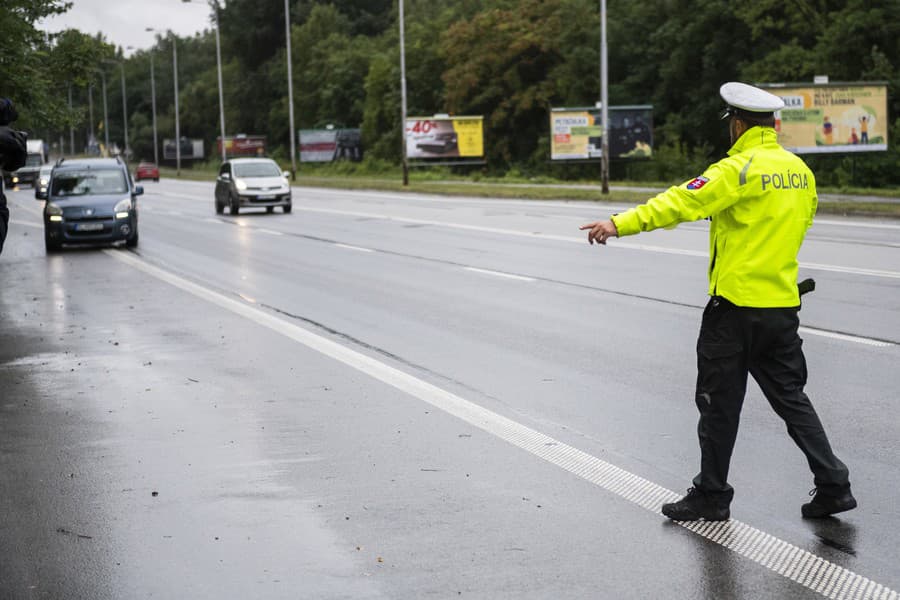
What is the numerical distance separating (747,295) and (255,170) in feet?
111

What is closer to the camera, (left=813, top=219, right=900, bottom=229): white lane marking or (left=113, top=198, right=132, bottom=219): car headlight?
(left=813, top=219, right=900, bottom=229): white lane marking

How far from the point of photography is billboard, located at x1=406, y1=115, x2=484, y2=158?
206 feet

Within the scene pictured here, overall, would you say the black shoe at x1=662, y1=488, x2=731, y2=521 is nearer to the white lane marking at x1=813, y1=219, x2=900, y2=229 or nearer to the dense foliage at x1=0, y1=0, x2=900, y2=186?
the white lane marking at x1=813, y1=219, x2=900, y2=229

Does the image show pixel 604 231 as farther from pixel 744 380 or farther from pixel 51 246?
pixel 51 246

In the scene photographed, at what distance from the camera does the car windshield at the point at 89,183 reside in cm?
2602

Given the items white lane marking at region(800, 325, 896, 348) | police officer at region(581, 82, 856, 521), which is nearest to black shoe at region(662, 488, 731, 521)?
police officer at region(581, 82, 856, 521)

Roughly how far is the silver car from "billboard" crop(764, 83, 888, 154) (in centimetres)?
1447

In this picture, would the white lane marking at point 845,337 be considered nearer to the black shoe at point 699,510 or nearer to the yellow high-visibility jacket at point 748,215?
the yellow high-visibility jacket at point 748,215

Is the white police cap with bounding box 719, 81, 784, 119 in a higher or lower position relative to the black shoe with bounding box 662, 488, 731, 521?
higher

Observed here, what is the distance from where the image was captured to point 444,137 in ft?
210

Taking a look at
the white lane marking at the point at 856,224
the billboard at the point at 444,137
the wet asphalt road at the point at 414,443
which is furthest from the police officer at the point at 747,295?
the billboard at the point at 444,137

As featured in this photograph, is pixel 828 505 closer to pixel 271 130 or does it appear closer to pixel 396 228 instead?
pixel 396 228

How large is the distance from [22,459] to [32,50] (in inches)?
877

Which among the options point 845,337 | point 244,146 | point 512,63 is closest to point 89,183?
point 845,337
